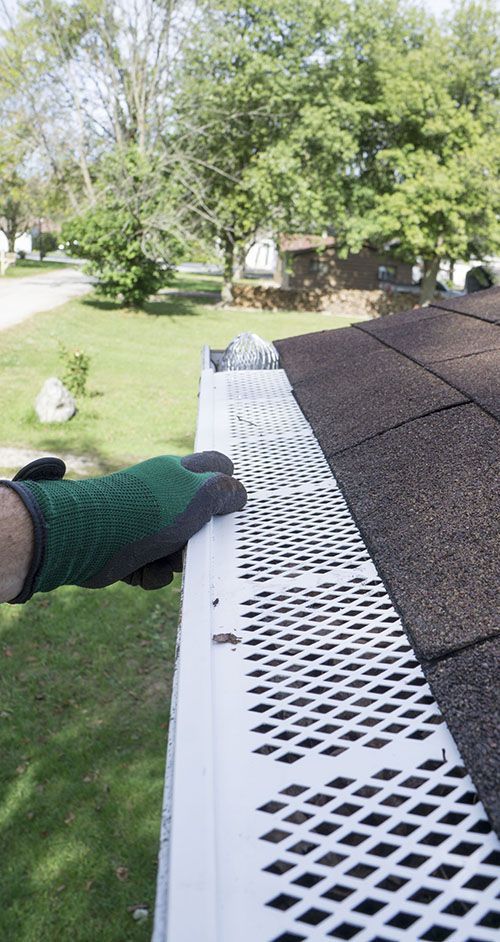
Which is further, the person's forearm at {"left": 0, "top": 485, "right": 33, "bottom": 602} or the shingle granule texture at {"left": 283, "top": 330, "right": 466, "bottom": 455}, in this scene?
the shingle granule texture at {"left": 283, "top": 330, "right": 466, "bottom": 455}

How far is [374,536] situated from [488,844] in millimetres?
945

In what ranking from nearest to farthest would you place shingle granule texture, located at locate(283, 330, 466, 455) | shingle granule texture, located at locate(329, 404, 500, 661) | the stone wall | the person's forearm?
shingle granule texture, located at locate(329, 404, 500, 661) → the person's forearm → shingle granule texture, located at locate(283, 330, 466, 455) → the stone wall

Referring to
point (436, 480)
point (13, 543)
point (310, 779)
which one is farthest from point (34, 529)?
point (436, 480)

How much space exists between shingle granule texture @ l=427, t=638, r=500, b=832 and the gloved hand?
81 centimetres

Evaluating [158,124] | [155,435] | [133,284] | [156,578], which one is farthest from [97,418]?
[158,124]

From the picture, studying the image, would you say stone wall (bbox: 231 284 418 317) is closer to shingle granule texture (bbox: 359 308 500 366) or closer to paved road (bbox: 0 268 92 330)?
paved road (bbox: 0 268 92 330)

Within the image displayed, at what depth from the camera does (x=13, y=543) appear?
1.59m

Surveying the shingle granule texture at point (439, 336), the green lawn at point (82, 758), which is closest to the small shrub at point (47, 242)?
the green lawn at point (82, 758)

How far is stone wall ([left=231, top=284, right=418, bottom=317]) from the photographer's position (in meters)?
34.2

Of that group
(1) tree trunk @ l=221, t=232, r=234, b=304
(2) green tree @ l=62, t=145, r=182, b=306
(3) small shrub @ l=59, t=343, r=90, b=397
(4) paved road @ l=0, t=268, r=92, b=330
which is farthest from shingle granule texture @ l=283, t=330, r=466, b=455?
(1) tree trunk @ l=221, t=232, r=234, b=304

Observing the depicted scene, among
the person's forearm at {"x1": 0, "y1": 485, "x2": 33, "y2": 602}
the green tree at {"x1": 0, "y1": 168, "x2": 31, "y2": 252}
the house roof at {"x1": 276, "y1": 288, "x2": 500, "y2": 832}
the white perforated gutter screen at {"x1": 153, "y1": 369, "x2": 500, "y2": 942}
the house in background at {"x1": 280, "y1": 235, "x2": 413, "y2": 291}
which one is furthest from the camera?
the green tree at {"x1": 0, "y1": 168, "x2": 31, "y2": 252}

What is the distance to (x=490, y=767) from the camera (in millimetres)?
1075

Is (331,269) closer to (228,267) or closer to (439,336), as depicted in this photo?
(228,267)

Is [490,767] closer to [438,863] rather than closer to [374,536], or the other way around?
[438,863]
